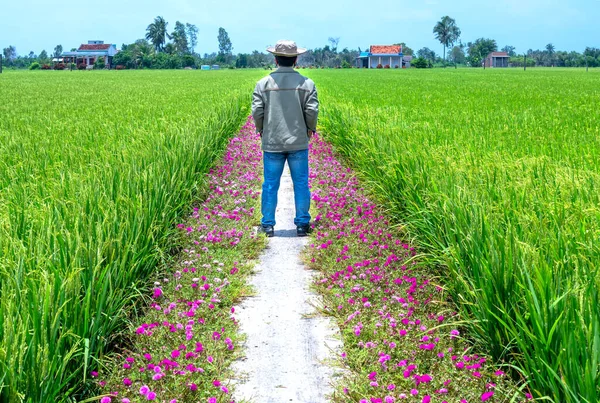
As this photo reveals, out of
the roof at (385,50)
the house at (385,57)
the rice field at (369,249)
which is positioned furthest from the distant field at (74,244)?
the roof at (385,50)

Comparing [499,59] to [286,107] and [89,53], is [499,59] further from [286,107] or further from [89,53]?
[286,107]

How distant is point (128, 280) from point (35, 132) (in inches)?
263

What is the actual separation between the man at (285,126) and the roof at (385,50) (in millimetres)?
136335

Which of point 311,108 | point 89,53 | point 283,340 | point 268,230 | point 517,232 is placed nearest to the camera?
point 517,232

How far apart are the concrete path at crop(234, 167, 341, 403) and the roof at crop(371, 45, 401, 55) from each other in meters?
138

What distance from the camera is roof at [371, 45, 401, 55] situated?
138750 mm

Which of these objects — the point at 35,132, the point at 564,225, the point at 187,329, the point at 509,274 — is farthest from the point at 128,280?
the point at 35,132

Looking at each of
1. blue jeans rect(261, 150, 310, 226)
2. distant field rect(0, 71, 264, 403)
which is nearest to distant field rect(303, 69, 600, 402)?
blue jeans rect(261, 150, 310, 226)

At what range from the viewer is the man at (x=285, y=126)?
6738 mm

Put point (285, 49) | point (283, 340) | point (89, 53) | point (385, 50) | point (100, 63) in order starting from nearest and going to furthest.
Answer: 1. point (283, 340)
2. point (285, 49)
3. point (100, 63)
4. point (385, 50)
5. point (89, 53)

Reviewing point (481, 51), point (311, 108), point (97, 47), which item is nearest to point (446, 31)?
point (481, 51)

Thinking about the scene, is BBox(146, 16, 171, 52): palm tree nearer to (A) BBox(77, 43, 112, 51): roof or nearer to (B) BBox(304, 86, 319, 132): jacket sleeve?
(A) BBox(77, 43, 112, 51): roof

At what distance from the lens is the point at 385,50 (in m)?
140

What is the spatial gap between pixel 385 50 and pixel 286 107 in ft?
455
